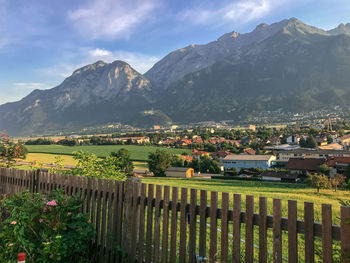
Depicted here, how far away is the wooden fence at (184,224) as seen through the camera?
282cm

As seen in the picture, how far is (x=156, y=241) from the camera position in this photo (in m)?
4.09

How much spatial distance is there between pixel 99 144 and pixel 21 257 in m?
101

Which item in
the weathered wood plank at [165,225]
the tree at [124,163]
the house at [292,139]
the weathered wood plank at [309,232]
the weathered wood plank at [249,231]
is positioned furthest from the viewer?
the house at [292,139]

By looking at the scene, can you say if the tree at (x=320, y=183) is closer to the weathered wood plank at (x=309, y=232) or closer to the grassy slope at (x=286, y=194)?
the grassy slope at (x=286, y=194)

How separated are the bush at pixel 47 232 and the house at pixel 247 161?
223ft

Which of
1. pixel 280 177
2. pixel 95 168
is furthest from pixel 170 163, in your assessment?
pixel 95 168

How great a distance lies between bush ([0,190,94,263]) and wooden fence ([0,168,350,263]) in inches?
15.3

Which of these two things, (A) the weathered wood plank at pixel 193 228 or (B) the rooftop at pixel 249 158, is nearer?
(A) the weathered wood plank at pixel 193 228

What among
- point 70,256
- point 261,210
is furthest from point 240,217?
point 70,256

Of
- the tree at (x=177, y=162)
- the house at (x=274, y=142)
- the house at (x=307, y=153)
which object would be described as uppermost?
the house at (x=274, y=142)

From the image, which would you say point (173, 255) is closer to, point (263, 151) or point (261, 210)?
point (261, 210)

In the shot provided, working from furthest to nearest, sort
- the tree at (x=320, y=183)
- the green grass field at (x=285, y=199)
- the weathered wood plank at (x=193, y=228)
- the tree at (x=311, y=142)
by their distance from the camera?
the tree at (x=311, y=142), the tree at (x=320, y=183), the green grass field at (x=285, y=199), the weathered wood plank at (x=193, y=228)

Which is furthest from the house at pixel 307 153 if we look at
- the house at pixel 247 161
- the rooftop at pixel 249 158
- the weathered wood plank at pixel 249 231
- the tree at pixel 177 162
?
the weathered wood plank at pixel 249 231

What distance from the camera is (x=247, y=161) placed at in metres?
73.6
